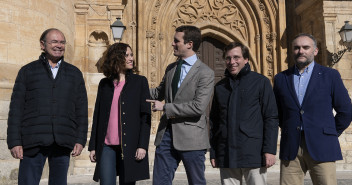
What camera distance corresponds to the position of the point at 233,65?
3543mm

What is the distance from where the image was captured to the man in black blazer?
135 inches

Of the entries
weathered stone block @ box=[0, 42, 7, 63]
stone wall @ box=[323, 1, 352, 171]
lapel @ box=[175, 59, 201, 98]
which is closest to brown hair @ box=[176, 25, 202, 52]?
lapel @ box=[175, 59, 201, 98]

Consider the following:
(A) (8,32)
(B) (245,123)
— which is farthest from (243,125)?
(A) (8,32)

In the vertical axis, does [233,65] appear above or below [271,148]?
above

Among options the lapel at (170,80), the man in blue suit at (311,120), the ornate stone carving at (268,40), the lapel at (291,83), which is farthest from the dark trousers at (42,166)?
the ornate stone carving at (268,40)

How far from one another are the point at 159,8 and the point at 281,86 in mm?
8303

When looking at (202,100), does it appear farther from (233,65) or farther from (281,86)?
(281,86)

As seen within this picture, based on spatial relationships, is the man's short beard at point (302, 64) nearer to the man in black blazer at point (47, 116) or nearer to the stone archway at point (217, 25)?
the man in black blazer at point (47, 116)

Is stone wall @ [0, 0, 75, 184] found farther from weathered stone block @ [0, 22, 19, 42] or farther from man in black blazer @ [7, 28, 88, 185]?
man in black blazer @ [7, 28, 88, 185]

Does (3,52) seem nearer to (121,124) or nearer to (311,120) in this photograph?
(121,124)

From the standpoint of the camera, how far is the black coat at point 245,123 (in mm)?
3354

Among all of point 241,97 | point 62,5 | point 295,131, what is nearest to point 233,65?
point 241,97

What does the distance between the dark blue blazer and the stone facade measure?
5.35m

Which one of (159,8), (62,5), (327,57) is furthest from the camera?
(159,8)
